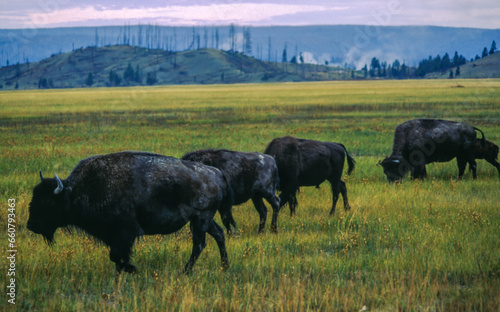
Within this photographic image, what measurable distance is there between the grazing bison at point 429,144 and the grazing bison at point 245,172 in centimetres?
684

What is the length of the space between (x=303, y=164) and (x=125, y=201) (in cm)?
543

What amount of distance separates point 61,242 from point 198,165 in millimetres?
3240

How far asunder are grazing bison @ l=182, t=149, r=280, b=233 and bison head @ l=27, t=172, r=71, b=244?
8.54 feet

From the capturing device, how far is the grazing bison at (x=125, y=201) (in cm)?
662

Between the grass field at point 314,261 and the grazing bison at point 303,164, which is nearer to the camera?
the grass field at point 314,261

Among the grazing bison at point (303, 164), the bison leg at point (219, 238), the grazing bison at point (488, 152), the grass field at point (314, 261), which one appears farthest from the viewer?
the grazing bison at point (488, 152)

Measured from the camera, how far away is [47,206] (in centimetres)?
675

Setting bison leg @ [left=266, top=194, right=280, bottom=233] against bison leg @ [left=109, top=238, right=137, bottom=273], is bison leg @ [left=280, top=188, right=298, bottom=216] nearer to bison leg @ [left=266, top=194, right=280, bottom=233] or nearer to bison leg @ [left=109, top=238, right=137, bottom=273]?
bison leg @ [left=266, top=194, right=280, bottom=233]

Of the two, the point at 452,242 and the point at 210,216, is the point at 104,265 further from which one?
the point at 452,242

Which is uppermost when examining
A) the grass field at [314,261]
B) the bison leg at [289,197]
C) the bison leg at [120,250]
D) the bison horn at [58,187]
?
the bison horn at [58,187]

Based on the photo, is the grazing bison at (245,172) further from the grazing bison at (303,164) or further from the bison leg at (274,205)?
the grazing bison at (303,164)

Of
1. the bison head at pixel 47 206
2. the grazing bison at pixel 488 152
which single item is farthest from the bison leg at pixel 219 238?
the grazing bison at pixel 488 152

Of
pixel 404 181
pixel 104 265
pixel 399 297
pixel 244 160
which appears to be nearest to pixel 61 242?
pixel 104 265

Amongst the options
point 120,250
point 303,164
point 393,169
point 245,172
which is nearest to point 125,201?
point 120,250
